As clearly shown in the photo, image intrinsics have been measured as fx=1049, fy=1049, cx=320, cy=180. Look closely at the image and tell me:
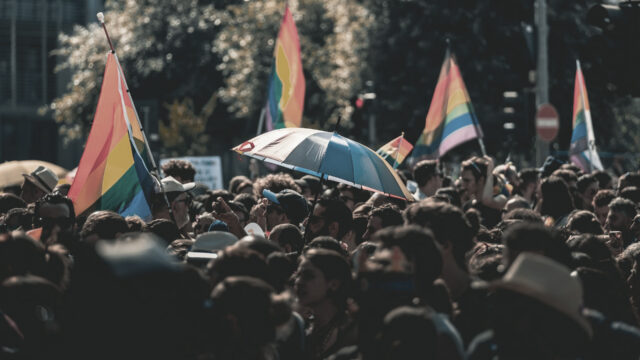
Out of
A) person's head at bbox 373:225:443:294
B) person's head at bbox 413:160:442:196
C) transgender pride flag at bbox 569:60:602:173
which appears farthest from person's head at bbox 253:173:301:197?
transgender pride flag at bbox 569:60:602:173

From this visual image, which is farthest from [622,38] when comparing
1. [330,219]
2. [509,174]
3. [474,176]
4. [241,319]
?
[241,319]

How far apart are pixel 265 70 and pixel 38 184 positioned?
22282 mm

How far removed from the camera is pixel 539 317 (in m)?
3.54

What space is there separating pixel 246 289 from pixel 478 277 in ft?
4.86

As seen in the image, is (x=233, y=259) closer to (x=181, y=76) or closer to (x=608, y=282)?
(x=608, y=282)

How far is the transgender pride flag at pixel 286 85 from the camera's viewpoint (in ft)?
39.9

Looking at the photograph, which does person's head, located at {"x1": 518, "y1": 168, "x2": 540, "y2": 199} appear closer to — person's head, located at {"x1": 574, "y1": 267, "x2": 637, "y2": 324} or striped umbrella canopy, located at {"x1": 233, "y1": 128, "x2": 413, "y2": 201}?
striped umbrella canopy, located at {"x1": 233, "y1": 128, "x2": 413, "y2": 201}

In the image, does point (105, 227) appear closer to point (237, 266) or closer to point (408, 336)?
point (237, 266)

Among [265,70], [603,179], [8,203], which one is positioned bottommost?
[265,70]

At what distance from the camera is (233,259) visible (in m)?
4.25

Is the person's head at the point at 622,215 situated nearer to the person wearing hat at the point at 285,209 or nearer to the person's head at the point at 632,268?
the person's head at the point at 632,268

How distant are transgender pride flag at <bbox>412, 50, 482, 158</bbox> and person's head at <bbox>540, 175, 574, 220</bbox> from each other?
338cm

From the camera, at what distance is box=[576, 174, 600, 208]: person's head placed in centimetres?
970

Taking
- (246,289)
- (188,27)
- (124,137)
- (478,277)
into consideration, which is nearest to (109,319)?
(246,289)
